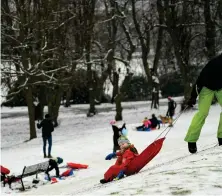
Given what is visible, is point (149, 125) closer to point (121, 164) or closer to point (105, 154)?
point (105, 154)

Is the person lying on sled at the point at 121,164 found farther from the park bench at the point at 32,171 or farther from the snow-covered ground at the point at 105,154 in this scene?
the park bench at the point at 32,171

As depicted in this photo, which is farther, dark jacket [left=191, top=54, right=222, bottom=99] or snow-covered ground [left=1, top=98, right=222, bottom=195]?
dark jacket [left=191, top=54, right=222, bottom=99]

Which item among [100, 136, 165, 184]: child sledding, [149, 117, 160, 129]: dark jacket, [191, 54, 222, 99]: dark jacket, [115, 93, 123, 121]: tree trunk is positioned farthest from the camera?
[115, 93, 123, 121]: tree trunk

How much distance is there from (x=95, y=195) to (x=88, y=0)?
21260mm

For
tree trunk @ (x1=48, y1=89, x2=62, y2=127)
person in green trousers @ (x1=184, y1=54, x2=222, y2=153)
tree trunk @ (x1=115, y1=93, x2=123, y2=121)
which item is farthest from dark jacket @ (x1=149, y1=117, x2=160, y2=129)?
person in green trousers @ (x1=184, y1=54, x2=222, y2=153)

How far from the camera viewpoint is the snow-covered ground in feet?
15.9

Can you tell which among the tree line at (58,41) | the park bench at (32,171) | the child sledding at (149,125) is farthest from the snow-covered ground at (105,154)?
the tree line at (58,41)

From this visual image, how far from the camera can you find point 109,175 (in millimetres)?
7602

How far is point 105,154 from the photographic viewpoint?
47.3 feet

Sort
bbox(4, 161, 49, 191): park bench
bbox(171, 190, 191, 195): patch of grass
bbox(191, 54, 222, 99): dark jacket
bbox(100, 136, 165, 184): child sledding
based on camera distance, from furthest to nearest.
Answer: bbox(4, 161, 49, 191): park bench
bbox(100, 136, 165, 184): child sledding
bbox(191, 54, 222, 99): dark jacket
bbox(171, 190, 191, 195): patch of grass

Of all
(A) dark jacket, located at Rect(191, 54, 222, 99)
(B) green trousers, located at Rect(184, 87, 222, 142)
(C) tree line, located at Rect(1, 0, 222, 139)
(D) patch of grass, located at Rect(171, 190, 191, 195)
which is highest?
(C) tree line, located at Rect(1, 0, 222, 139)

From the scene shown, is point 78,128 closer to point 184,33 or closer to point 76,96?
point 184,33

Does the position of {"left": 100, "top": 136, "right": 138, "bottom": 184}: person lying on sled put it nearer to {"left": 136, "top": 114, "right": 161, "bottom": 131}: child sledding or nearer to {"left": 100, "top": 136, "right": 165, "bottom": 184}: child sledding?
{"left": 100, "top": 136, "right": 165, "bottom": 184}: child sledding

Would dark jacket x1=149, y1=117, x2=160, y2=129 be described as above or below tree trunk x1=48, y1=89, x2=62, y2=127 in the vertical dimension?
below
